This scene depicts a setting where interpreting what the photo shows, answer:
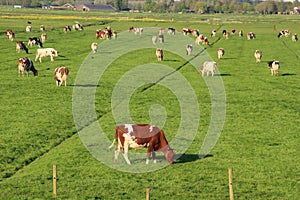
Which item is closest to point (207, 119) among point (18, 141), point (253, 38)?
point (18, 141)

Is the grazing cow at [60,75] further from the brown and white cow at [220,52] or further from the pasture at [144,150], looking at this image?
the brown and white cow at [220,52]

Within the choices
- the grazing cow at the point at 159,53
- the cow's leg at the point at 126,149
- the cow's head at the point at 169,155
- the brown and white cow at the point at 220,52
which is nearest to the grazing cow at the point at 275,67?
the brown and white cow at the point at 220,52

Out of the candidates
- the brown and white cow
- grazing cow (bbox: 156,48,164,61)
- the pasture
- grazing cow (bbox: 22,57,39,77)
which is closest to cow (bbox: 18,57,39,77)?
grazing cow (bbox: 22,57,39,77)

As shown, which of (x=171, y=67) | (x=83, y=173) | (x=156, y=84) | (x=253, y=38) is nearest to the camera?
(x=83, y=173)

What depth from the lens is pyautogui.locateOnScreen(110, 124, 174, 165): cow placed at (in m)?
17.7

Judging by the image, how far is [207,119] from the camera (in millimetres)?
26047

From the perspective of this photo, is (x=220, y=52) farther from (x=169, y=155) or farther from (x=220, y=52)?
(x=169, y=155)

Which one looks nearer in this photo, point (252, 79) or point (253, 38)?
point (252, 79)

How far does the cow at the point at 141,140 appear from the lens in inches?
695

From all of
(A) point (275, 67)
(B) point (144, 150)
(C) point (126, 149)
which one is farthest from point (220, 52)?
(C) point (126, 149)

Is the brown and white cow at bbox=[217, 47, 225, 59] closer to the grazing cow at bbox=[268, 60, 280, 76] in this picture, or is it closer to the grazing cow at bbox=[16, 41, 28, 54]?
the grazing cow at bbox=[268, 60, 280, 76]

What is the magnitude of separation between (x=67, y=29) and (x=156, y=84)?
56.6 metres

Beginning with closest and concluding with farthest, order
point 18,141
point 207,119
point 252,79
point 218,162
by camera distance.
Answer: point 218,162, point 18,141, point 207,119, point 252,79

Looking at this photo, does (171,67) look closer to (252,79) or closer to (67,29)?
(252,79)
